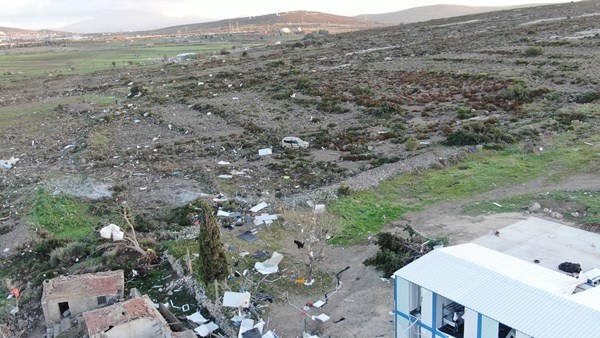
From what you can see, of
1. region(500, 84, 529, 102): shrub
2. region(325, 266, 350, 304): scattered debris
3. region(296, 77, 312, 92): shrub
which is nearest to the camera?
region(325, 266, 350, 304): scattered debris

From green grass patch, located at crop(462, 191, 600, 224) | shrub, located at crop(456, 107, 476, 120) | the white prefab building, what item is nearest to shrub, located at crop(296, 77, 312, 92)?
shrub, located at crop(456, 107, 476, 120)

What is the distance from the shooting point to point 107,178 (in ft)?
80.2

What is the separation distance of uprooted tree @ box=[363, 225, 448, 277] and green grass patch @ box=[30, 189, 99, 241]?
10352 millimetres

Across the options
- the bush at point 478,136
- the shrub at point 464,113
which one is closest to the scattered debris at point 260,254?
the bush at point 478,136

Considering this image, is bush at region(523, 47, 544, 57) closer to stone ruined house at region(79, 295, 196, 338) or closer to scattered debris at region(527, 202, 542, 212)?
scattered debris at region(527, 202, 542, 212)

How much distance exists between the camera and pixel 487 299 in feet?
31.1

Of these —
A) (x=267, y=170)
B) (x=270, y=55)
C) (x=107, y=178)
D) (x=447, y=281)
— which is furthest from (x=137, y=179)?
(x=270, y=55)

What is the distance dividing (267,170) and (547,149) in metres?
12.5

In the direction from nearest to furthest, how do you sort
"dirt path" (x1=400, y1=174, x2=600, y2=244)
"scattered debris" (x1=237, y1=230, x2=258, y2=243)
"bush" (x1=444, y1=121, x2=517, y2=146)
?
"dirt path" (x1=400, y1=174, x2=600, y2=244), "scattered debris" (x1=237, y1=230, x2=258, y2=243), "bush" (x1=444, y1=121, x2=517, y2=146)

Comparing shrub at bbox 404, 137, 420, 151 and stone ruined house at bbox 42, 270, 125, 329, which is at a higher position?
shrub at bbox 404, 137, 420, 151

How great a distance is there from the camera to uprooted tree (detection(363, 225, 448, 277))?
14561mm

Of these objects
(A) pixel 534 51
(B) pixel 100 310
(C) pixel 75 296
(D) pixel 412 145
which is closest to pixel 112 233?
(C) pixel 75 296

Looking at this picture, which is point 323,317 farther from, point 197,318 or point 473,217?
point 473,217

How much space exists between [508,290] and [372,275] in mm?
5483
